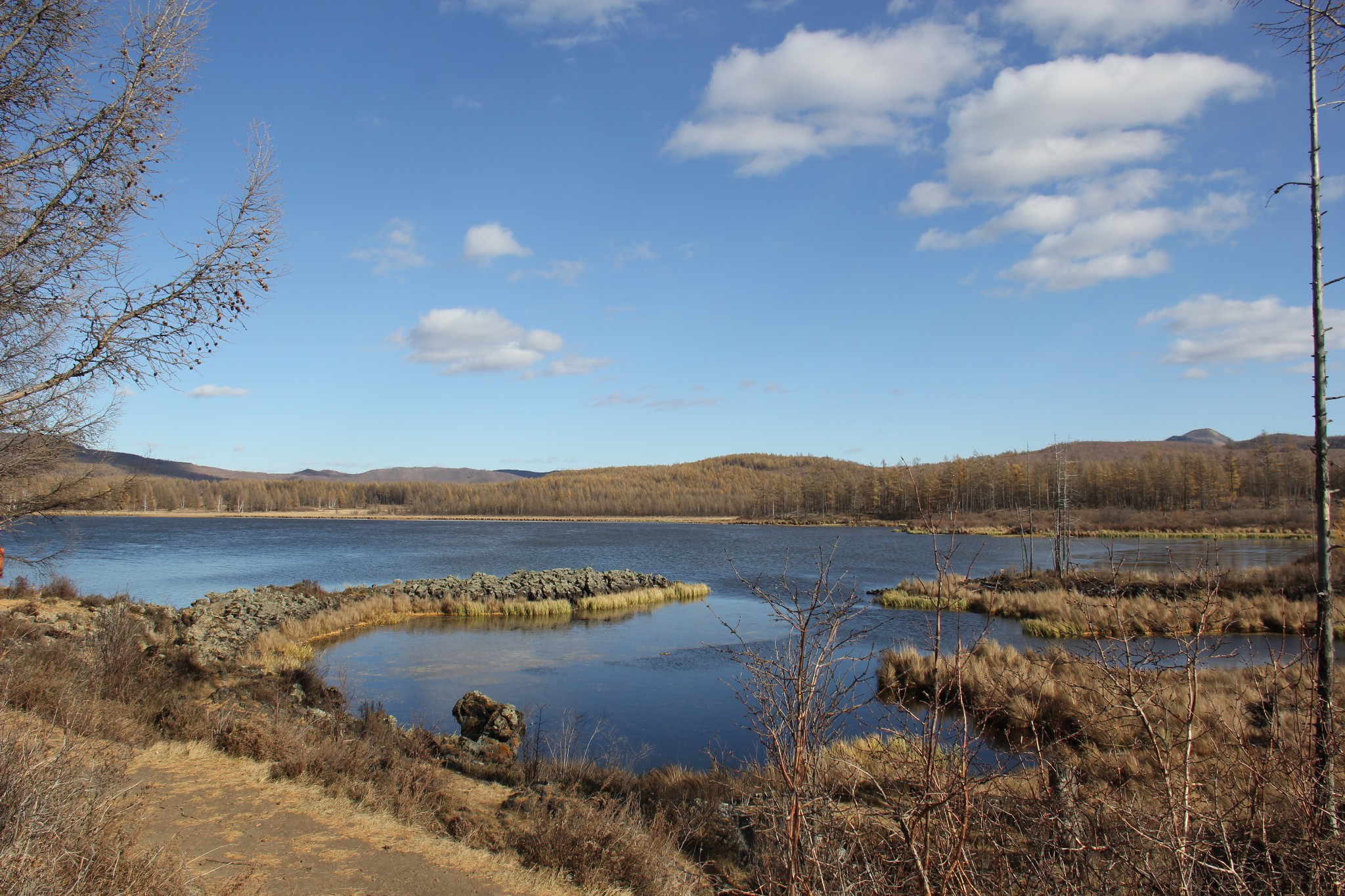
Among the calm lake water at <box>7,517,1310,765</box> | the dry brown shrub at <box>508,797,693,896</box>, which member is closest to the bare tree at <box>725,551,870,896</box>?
the calm lake water at <box>7,517,1310,765</box>

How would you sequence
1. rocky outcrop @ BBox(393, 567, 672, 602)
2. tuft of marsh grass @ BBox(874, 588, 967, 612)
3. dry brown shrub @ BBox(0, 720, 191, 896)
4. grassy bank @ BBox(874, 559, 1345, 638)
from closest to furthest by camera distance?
dry brown shrub @ BBox(0, 720, 191, 896) → grassy bank @ BBox(874, 559, 1345, 638) → tuft of marsh grass @ BBox(874, 588, 967, 612) → rocky outcrop @ BBox(393, 567, 672, 602)

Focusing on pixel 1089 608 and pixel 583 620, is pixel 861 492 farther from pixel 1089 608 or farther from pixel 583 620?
pixel 1089 608

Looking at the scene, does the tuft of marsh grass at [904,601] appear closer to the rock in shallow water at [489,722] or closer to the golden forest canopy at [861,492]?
the golden forest canopy at [861,492]

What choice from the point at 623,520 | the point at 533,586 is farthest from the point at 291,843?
the point at 623,520

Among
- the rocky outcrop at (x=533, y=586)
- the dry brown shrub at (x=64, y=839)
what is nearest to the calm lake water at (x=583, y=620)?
the rocky outcrop at (x=533, y=586)

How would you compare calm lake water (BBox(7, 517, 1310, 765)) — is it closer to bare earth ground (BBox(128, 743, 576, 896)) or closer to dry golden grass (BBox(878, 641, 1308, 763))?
dry golden grass (BBox(878, 641, 1308, 763))

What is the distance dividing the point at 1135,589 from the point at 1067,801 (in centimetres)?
2760

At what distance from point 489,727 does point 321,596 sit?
17966 millimetres

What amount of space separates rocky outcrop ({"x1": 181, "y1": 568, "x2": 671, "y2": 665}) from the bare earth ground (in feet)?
22.7

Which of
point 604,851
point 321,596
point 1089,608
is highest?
point 1089,608

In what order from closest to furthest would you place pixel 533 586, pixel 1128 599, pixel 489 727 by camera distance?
pixel 489 727 < pixel 1128 599 < pixel 533 586

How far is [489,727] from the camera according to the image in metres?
12.3

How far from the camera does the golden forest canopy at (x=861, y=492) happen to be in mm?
85125

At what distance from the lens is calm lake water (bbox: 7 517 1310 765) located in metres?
14.6
